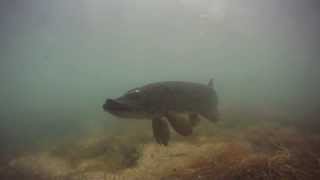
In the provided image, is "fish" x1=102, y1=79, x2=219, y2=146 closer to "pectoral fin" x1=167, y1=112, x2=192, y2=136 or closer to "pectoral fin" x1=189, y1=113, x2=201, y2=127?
"pectoral fin" x1=167, y1=112, x2=192, y2=136

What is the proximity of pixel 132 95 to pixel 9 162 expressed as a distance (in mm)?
4104

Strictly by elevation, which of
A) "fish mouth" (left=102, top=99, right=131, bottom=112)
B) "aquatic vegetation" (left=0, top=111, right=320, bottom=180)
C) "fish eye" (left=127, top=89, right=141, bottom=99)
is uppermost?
"fish eye" (left=127, top=89, right=141, bottom=99)

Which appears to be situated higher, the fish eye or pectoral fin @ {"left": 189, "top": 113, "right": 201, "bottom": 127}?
the fish eye

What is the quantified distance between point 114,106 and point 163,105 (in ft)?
1.84

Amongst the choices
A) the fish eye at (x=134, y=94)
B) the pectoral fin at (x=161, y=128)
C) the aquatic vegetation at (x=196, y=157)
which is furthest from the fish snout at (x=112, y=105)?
the aquatic vegetation at (x=196, y=157)

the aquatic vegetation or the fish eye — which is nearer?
the fish eye

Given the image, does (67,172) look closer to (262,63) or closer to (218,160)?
(218,160)

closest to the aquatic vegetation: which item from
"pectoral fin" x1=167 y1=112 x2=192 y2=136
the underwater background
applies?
the underwater background

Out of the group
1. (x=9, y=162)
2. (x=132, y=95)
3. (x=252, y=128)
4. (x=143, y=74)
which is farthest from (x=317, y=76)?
(x=143, y=74)

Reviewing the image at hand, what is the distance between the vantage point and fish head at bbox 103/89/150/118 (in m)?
3.25

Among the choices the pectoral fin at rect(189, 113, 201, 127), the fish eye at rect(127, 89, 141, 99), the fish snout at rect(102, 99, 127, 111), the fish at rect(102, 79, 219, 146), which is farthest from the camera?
the pectoral fin at rect(189, 113, 201, 127)

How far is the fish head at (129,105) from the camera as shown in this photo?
325 centimetres

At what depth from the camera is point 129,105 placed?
A: 333cm

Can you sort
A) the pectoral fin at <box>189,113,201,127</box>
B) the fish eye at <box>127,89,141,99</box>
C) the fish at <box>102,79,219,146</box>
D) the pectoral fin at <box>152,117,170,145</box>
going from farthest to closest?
1. the pectoral fin at <box>189,113,201,127</box>
2. the pectoral fin at <box>152,117,170,145</box>
3. the fish eye at <box>127,89,141,99</box>
4. the fish at <box>102,79,219,146</box>
